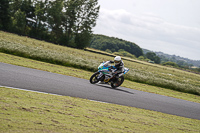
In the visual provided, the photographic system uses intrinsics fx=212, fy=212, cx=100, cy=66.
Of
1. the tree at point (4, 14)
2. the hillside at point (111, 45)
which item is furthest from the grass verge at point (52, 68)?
the hillside at point (111, 45)

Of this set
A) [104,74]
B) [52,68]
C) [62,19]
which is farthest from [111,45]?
[104,74]

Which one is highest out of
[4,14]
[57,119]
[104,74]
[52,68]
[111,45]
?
[111,45]

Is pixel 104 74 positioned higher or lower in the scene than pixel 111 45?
lower

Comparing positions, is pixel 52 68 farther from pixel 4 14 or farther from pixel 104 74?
pixel 4 14

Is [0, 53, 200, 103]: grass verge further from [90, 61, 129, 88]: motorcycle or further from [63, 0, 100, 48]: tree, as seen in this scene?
[63, 0, 100, 48]: tree

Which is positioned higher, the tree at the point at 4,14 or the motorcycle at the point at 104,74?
the tree at the point at 4,14

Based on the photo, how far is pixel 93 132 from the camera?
4.89 metres

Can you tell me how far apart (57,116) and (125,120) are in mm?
2299

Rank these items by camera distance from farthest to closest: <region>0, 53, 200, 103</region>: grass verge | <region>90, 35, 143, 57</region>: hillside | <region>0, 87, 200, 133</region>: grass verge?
<region>90, 35, 143, 57</region>: hillside
<region>0, 53, 200, 103</region>: grass verge
<region>0, 87, 200, 133</region>: grass verge

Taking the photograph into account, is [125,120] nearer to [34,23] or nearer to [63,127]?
[63,127]

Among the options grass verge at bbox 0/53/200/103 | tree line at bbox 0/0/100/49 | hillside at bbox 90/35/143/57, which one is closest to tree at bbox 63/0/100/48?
tree line at bbox 0/0/100/49

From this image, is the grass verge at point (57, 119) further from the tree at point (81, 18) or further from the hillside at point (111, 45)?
the hillside at point (111, 45)

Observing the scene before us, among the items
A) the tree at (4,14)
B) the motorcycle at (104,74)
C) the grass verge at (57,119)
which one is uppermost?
the tree at (4,14)

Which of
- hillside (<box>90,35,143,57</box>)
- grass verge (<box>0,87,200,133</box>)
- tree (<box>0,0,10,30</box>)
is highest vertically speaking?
hillside (<box>90,35,143,57</box>)
